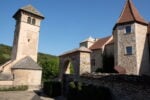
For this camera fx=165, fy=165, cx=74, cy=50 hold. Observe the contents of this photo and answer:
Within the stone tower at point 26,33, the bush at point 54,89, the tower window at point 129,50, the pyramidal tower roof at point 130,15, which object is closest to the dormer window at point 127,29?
the pyramidal tower roof at point 130,15

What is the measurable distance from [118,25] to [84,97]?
43.3 feet

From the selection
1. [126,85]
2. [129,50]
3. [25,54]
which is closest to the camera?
[126,85]

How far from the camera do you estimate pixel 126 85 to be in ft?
36.9

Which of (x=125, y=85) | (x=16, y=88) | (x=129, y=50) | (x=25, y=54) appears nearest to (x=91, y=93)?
(x=125, y=85)

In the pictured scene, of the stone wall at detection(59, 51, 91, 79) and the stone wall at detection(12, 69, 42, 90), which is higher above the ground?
the stone wall at detection(59, 51, 91, 79)

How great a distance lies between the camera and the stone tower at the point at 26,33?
107 ft

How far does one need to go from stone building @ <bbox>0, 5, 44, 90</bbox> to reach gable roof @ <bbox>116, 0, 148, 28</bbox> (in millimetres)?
16947

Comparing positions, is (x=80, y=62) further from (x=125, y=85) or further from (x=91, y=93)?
(x=125, y=85)

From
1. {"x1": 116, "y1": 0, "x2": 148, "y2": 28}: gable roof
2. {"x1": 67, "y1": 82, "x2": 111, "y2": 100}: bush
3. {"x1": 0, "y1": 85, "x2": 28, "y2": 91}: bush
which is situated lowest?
{"x1": 0, "y1": 85, "x2": 28, "y2": 91}: bush

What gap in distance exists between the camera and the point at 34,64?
30.7 meters

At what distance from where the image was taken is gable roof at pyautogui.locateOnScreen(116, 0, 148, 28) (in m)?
22.2

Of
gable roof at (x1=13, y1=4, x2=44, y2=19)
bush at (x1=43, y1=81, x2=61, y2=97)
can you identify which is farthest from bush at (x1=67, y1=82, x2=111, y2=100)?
gable roof at (x1=13, y1=4, x2=44, y2=19)

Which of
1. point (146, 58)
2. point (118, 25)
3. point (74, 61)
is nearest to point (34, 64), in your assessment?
point (74, 61)

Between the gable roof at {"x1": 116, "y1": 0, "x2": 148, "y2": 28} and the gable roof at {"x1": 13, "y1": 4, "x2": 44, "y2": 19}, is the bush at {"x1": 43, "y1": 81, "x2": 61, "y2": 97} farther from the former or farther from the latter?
the gable roof at {"x1": 13, "y1": 4, "x2": 44, "y2": 19}
